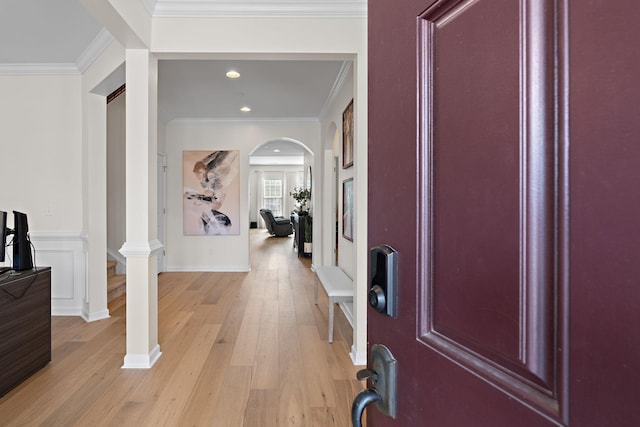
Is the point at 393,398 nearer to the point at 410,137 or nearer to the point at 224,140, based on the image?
the point at 410,137

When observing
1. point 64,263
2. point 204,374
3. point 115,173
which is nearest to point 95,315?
point 64,263

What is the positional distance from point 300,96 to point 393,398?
4542mm

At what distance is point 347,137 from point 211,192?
3034mm

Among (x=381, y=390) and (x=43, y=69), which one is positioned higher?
(x=43, y=69)

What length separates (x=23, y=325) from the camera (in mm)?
2326

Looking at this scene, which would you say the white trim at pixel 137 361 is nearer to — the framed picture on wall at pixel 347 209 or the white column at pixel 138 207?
the white column at pixel 138 207

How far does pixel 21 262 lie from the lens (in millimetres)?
2500

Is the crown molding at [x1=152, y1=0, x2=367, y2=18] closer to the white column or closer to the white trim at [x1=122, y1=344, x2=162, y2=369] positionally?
the white column

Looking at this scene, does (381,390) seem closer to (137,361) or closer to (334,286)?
(137,361)

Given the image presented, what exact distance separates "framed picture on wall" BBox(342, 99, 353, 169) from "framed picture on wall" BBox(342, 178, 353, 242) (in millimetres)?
223

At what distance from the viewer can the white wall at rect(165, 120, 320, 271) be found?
19.5 ft

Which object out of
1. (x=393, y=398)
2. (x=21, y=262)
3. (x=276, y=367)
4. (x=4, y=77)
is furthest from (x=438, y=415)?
(x=4, y=77)

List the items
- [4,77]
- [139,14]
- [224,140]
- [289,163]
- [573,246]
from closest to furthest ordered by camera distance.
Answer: [573,246] < [139,14] < [4,77] < [224,140] < [289,163]

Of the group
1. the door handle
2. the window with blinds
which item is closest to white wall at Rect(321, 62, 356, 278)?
the door handle
